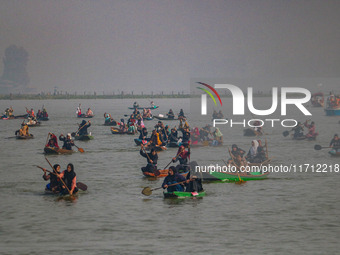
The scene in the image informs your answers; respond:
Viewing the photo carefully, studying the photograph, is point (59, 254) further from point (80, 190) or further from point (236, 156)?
point (236, 156)

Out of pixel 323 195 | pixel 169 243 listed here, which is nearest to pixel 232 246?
pixel 169 243

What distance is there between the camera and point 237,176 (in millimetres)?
35688

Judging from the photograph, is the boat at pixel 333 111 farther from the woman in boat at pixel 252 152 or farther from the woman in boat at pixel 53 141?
the woman in boat at pixel 252 152

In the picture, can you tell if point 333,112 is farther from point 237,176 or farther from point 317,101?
point 237,176

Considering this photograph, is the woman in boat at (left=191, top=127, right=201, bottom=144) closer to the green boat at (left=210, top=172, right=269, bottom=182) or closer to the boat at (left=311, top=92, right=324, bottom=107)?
the green boat at (left=210, top=172, right=269, bottom=182)

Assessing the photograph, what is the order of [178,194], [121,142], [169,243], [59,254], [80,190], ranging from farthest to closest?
[121,142] < [80,190] < [178,194] < [169,243] < [59,254]

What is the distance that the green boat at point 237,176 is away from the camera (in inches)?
1387

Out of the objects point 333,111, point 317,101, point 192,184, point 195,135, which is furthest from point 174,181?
point 317,101

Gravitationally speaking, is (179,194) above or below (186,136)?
below

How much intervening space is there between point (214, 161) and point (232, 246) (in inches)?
933

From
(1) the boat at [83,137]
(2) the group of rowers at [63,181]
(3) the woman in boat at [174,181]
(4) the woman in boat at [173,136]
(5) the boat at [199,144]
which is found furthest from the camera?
(1) the boat at [83,137]

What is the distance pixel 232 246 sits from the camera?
2283 cm

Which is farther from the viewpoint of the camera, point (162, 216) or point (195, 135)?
point (195, 135)

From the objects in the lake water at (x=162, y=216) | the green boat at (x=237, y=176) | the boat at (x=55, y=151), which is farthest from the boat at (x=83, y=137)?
the green boat at (x=237, y=176)
